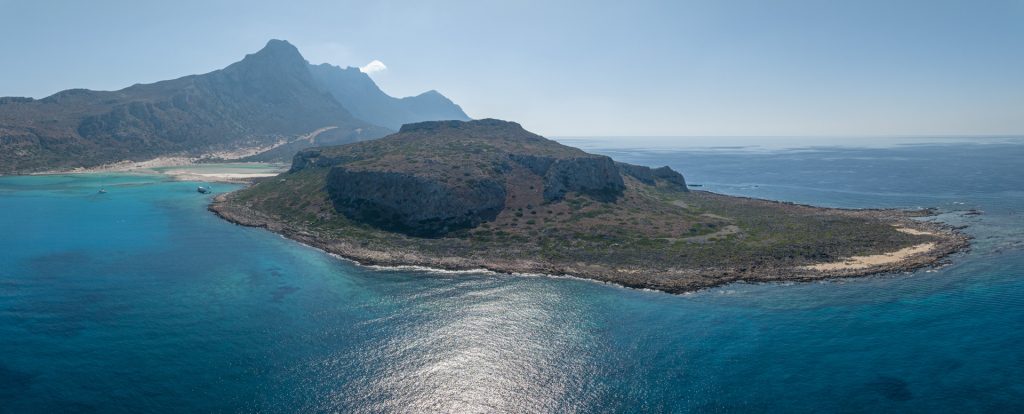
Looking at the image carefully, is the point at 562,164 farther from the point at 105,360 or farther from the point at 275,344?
the point at 105,360

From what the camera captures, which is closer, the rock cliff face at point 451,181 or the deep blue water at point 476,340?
the deep blue water at point 476,340

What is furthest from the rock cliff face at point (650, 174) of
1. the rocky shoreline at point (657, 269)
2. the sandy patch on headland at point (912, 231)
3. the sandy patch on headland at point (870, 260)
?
the sandy patch on headland at point (870, 260)

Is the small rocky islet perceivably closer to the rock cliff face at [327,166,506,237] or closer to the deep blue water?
the rock cliff face at [327,166,506,237]

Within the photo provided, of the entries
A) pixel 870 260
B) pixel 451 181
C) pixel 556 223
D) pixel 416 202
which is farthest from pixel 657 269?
pixel 416 202

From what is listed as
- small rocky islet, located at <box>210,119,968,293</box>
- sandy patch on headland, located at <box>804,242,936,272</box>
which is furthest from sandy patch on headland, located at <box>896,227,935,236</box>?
sandy patch on headland, located at <box>804,242,936,272</box>

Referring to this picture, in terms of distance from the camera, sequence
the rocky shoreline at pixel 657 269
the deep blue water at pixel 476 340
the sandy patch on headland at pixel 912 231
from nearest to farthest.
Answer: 1. the deep blue water at pixel 476 340
2. the rocky shoreline at pixel 657 269
3. the sandy patch on headland at pixel 912 231

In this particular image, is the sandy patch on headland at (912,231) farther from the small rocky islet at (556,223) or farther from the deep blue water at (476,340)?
the deep blue water at (476,340)
